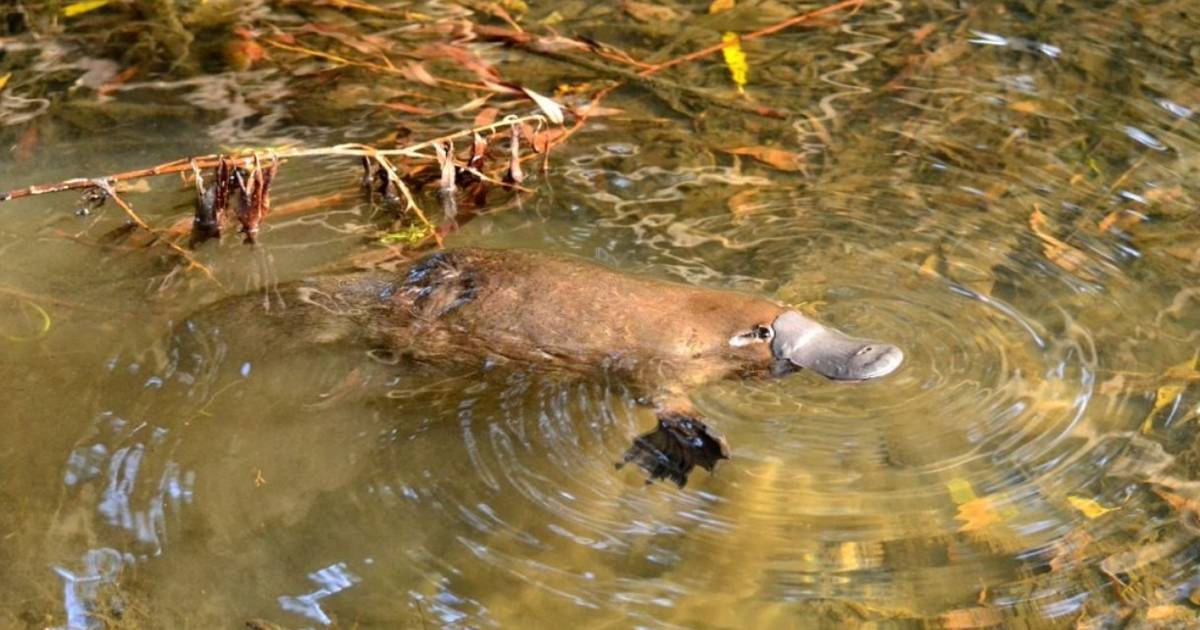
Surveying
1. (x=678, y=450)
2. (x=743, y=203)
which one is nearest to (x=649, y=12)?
(x=743, y=203)

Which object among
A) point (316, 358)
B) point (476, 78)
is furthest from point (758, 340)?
point (476, 78)

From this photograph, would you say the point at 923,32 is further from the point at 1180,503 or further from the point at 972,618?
the point at 972,618

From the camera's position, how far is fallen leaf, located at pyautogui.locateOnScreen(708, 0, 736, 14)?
217 inches

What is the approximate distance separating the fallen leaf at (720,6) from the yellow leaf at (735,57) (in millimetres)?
256

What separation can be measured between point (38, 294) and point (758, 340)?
82.0 inches

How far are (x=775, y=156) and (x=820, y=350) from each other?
1.14 m

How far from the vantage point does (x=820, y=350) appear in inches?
137

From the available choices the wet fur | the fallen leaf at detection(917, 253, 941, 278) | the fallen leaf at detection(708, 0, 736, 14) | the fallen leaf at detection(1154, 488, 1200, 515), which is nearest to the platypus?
the wet fur

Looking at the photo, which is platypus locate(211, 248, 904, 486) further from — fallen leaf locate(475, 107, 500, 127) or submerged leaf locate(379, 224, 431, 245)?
fallen leaf locate(475, 107, 500, 127)

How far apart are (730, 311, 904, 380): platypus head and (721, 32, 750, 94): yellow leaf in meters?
1.61

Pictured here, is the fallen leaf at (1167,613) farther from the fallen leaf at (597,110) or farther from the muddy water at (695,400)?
the fallen leaf at (597,110)

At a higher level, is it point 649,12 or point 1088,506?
point 649,12

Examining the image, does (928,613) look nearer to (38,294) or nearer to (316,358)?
(316,358)

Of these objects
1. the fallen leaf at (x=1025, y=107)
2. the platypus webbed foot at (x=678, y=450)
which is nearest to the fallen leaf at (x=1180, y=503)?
the platypus webbed foot at (x=678, y=450)
